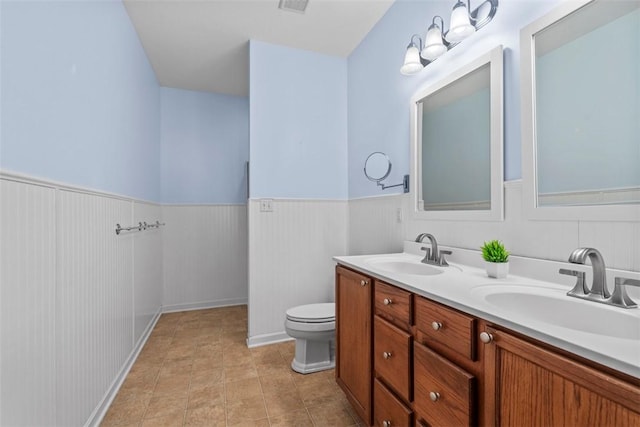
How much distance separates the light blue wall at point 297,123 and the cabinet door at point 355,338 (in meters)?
1.17

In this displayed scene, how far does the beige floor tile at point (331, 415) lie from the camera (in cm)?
147

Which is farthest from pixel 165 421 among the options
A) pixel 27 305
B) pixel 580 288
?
pixel 580 288

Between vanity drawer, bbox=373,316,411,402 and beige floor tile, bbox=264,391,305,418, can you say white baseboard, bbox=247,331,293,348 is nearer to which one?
beige floor tile, bbox=264,391,305,418

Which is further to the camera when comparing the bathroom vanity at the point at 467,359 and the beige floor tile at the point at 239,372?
the beige floor tile at the point at 239,372

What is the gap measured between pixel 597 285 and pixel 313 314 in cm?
151

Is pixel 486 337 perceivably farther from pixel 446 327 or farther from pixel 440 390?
pixel 440 390

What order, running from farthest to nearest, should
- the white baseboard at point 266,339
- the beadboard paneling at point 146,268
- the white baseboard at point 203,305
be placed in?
the white baseboard at point 203,305 → the white baseboard at point 266,339 → the beadboard paneling at point 146,268

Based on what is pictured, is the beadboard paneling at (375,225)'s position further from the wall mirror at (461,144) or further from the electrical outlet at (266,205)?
the electrical outlet at (266,205)

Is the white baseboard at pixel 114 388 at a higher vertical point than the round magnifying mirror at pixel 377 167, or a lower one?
lower

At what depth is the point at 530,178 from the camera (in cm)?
112

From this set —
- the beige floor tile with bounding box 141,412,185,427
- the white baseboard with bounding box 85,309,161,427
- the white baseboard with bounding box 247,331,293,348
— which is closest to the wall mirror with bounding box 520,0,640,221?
the beige floor tile with bounding box 141,412,185,427

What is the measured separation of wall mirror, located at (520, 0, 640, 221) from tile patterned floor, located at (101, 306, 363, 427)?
142 centimetres

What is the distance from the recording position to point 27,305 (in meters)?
0.94

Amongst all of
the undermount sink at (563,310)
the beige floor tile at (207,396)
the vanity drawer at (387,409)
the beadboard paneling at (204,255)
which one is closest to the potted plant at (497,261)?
the undermount sink at (563,310)
